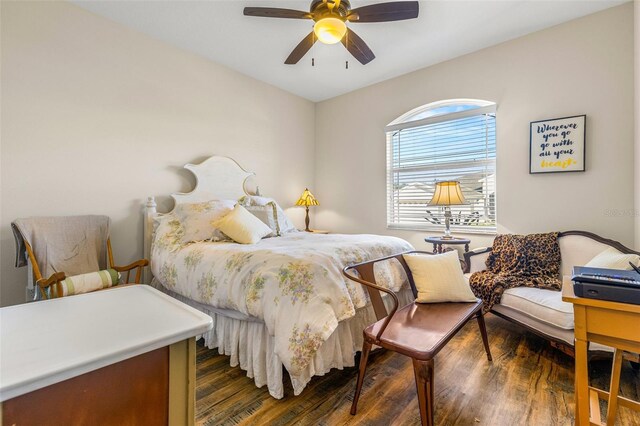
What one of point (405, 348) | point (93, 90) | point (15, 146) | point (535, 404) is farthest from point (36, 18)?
point (535, 404)

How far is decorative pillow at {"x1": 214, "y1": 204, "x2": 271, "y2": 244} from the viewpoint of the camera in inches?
101

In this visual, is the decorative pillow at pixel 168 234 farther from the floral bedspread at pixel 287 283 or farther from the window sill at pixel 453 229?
the window sill at pixel 453 229

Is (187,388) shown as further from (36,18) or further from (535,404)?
(36,18)

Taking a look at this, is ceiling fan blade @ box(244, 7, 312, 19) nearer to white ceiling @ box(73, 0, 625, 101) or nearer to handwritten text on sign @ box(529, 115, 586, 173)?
white ceiling @ box(73, 0, 625, 101)

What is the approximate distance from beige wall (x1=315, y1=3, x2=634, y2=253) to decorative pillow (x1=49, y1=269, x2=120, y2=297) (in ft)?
9.63

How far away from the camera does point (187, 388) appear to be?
63cm

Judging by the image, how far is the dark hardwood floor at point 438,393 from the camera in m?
1.53

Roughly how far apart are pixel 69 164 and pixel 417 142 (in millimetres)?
3566

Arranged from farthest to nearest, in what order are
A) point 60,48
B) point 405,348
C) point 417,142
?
point 417,142 < point 60,48 < point 405,348

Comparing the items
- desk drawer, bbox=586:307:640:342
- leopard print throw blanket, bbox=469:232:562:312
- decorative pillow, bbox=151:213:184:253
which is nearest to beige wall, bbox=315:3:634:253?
leopard print throw blanket, bbox=469:232:562:312

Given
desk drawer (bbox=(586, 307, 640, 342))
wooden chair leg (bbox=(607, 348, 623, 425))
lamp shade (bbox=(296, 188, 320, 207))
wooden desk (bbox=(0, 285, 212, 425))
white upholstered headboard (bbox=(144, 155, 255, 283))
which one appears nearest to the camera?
wooden desk (bbox=(0, 285, 212, 425))

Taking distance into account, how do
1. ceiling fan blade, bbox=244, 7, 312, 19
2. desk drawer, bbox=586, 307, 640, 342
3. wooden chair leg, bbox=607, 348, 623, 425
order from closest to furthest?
desk drawer, bbox=586, 307, 640, 342
wooden chair leg, bbox=607, 348, 623, 425
ceiling fan blade, bbox=244, 7, 312, 19

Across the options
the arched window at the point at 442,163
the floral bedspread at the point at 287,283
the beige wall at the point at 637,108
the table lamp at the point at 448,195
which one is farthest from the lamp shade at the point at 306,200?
the beige wall at the point at 637,108

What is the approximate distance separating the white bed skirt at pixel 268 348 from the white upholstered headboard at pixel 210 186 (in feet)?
3.80
